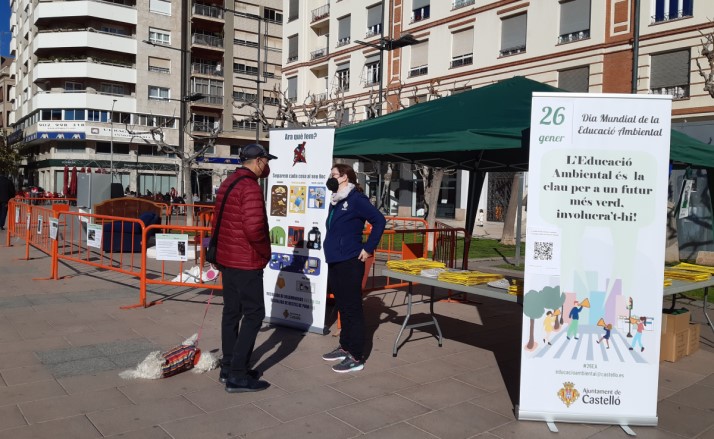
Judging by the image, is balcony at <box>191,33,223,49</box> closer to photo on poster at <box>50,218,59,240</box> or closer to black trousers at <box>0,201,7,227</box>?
black trousers at <box>0,201,7,227</box>

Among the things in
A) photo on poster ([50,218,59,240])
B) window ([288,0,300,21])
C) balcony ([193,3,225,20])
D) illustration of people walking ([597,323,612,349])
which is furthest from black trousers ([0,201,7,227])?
balcony ([193,3,225,20])

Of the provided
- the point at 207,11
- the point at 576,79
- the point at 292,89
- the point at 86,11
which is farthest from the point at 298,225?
the point at 207,11

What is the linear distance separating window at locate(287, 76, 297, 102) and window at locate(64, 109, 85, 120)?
829 inches

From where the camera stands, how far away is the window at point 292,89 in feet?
127

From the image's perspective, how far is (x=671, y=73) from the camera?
2080 centimetres

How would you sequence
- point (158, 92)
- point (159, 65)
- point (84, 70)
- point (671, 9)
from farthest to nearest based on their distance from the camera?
point (158, 92), point (159, 65), point (84, 70), point (671, 9)

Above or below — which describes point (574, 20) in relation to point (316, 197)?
above

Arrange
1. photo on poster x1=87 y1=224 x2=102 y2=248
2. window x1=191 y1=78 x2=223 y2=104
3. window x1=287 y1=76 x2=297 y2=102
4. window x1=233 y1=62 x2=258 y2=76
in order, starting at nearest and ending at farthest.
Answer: photo on poster x1=87 y1=224 x2=102 y2=248
window x1=287 y1=76 x2=297 y2=102
window x1=191 y1=78 x2=223 y2=104
window x1=233 y1=62 x2=258 y2=76

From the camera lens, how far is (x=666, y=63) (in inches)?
822

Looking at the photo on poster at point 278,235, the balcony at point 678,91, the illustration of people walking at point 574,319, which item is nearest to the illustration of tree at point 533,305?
the illustration of people walking at point 574,319

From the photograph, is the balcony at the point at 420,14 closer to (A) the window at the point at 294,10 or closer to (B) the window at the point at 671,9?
(A) the window at the point at 294,10

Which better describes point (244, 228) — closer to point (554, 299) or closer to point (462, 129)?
point (554, 299)

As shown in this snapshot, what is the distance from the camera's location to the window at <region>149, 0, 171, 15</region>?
1994 inches

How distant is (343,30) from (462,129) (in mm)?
31226
